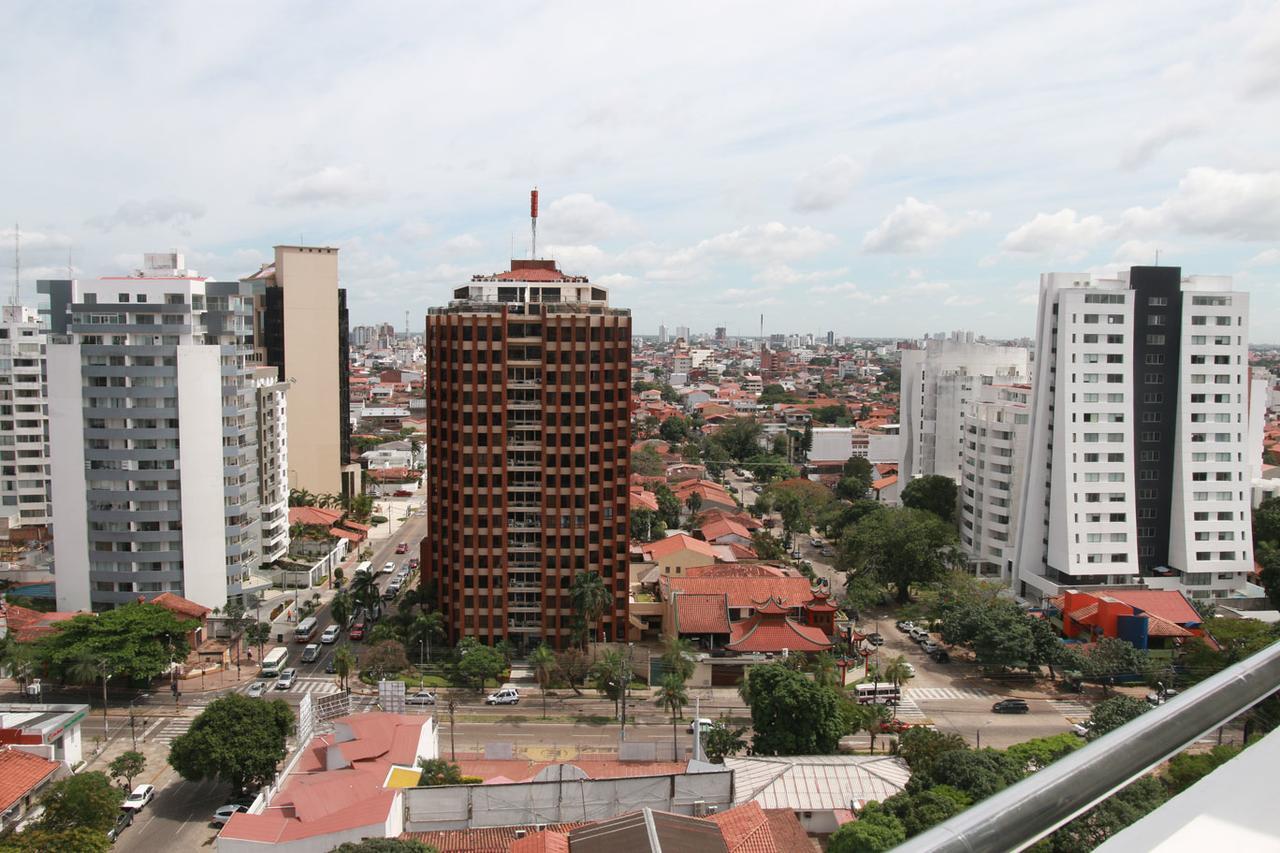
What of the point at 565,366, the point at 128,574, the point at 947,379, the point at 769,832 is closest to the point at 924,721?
the point at 769,832

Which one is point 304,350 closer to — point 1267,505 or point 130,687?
point 130,687

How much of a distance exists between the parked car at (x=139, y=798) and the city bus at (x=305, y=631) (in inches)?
322

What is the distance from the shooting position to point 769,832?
511 inches

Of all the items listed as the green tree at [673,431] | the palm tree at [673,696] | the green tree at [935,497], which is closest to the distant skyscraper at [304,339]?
the green tree at [935,497]

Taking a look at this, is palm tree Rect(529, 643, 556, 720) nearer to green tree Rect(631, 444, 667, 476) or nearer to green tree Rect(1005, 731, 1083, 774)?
green tree Rect(1005, 731, 1083, 774)

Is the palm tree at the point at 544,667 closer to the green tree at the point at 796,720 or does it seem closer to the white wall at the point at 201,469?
the green tree at the point at 796,720

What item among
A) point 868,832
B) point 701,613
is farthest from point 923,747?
point 701,613

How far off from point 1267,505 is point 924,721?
64.9 feet

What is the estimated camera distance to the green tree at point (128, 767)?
53.5 feet

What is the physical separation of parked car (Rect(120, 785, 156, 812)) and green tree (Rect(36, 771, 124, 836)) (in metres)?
1.62

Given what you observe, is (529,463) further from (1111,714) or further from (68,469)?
(1111,714)

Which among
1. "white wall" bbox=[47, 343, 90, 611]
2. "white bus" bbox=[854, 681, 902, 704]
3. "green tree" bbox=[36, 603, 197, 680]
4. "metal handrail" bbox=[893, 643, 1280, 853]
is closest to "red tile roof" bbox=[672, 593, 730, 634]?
"white bus" bbox=[854, 681, 902, 704]

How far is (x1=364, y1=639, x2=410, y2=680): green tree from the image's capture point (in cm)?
2123

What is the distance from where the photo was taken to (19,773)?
15391 millimetres
